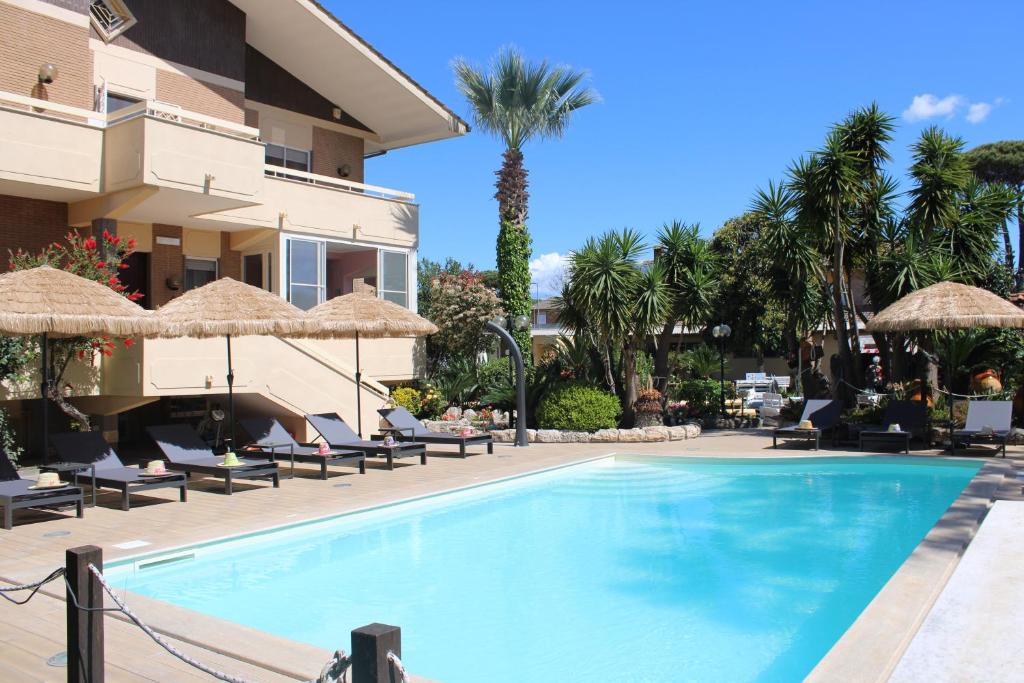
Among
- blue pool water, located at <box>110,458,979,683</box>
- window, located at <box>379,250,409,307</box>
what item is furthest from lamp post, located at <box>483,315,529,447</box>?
window, located at <box>379,250,409,307</box>

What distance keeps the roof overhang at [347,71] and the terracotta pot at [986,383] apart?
14.3 metres

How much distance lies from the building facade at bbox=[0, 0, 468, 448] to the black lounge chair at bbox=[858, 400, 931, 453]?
10450 millimetres

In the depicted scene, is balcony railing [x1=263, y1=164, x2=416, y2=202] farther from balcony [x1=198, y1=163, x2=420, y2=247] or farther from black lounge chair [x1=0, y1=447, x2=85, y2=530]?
black lounge chair [x1=0, y1=447, x2=85, y2=530]

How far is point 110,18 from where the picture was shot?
1778 cm

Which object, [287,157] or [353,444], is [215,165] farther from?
[353,444]

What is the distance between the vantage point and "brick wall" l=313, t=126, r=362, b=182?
22709mm

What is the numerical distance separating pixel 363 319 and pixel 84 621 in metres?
11.4

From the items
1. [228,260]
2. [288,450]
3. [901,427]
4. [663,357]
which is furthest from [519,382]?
[228,260]

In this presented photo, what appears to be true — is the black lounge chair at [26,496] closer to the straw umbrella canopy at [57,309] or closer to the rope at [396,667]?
the straw umbrella canopy at [57,309]

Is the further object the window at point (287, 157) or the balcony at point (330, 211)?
the window at point (287, 157)

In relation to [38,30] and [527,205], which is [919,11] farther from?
[38,30]

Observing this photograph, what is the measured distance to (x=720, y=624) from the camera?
7258mm

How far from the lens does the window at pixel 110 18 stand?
17.6 metres

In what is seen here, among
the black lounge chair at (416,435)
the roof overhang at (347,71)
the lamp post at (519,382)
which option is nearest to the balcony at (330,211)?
the roof overhang at (347,71)
